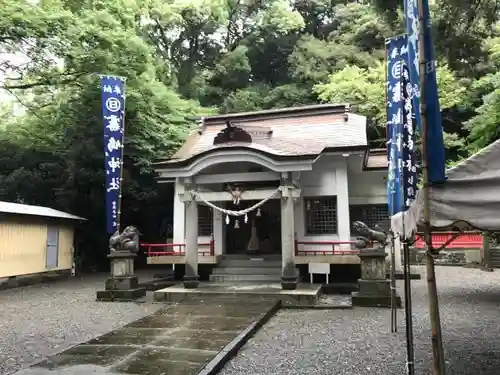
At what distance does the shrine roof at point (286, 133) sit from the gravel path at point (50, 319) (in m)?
4.42

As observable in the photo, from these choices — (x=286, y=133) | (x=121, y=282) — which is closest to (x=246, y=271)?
(x=121, y=282)

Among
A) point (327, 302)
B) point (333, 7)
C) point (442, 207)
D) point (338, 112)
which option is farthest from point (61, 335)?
point (333, 7)

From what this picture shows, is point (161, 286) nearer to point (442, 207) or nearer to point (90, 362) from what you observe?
point (90, 362)

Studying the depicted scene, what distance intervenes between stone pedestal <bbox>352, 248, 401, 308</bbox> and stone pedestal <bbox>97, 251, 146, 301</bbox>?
582 cm

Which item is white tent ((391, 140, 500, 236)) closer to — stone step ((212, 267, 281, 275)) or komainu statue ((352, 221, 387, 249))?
komainu statue ((352, 221, 387, 249))

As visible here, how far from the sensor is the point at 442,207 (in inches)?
137

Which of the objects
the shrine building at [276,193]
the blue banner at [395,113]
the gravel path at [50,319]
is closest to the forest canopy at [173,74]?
the blue banner at [395,113]

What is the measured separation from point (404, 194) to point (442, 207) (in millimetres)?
2181

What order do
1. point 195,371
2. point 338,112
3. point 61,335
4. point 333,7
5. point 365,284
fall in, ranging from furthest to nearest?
point 333,7
point 338,112
point 365,284
point 61,335
point 195,371

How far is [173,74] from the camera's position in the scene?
92.2ft

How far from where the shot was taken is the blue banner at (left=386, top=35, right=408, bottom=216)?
589cm

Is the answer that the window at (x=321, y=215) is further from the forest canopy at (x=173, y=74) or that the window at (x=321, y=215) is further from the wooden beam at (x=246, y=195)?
the forest canopy at (x=173, y=74)

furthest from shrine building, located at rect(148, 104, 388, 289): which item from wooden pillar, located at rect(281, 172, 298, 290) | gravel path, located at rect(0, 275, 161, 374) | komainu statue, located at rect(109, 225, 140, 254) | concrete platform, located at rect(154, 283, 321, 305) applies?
gravel path, located at rect(0, 275, 161, 374)

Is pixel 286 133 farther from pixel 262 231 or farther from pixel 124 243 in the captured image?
pixel 124 243
